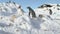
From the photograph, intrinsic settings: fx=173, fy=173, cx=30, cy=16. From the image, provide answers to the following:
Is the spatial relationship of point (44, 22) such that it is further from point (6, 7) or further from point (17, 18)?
point (6, 7)

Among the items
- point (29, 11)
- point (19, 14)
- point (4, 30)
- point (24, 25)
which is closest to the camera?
point (4, 30)

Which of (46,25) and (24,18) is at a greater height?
(24,18)

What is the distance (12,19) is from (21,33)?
0.56m

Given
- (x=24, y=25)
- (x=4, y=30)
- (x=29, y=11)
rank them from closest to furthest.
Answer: (x=4, y=30)
(x=24, y=25)
(x=29, y=11)

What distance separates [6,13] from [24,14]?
671 millimetres

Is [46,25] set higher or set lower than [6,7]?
lower

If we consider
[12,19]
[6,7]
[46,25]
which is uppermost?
[6,7]

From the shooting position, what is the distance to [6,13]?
4.79 metres

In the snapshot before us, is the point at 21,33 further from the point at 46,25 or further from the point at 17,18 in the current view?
the point at 46,25

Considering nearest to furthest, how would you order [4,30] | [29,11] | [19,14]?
[4,30]
[19,14]
[29,11]

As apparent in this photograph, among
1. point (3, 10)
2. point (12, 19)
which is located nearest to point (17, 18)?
point (12, 19)

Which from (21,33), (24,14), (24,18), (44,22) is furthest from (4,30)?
(44,22)

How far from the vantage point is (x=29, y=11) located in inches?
212

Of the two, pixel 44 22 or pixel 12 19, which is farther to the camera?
pixel 44 22
